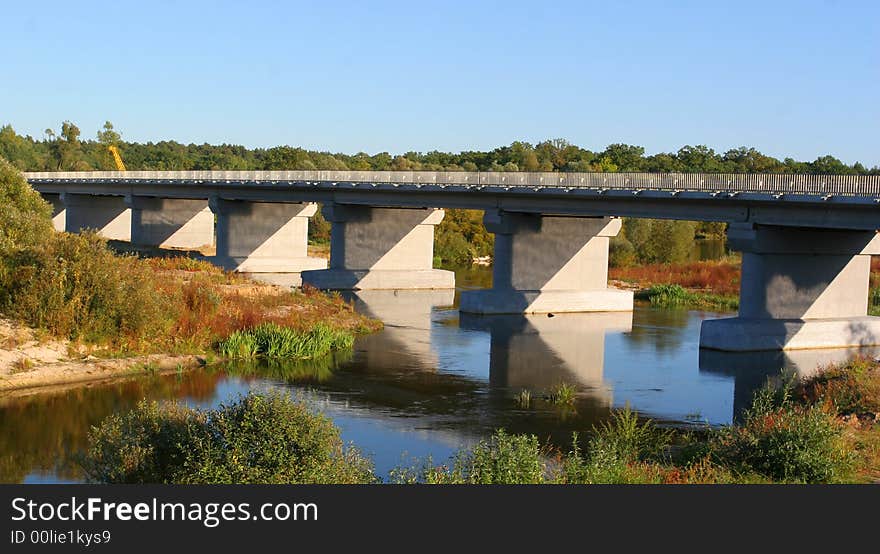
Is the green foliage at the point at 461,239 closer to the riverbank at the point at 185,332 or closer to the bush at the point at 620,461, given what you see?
the riverbank at the point at 185,332

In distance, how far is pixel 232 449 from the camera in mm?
19453

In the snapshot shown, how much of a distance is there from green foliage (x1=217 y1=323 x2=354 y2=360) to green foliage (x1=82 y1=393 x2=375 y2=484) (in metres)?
18.4

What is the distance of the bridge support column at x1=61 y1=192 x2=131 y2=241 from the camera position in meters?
106

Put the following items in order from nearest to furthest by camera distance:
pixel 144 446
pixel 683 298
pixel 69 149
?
pixel 144 446 → pixel 683 298 → pixel 69 149

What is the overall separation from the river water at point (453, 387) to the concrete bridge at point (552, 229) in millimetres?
2705

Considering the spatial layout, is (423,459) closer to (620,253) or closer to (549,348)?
(549,348)

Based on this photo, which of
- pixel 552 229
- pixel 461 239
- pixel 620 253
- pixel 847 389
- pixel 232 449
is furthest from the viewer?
pixel 461 239

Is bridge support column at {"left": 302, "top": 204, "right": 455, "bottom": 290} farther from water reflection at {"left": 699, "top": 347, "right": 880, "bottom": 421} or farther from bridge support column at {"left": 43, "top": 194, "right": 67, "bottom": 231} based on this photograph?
bridge support column at {"left": 43, "top": 194, "right": 67, "bottom": 231}

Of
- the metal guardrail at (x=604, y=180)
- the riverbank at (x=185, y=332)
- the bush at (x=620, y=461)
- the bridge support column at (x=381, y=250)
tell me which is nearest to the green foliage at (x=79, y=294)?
the riverbank at (x=185, y=332)

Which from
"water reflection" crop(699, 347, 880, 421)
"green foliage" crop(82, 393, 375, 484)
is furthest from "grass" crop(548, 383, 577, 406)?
"green foliage" crop(82, 393, 375, 484)

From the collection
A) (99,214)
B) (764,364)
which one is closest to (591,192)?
(764,364)

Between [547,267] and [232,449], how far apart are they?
42.0 meters

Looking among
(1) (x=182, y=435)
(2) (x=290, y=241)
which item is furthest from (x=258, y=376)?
(2) (x=290, y=241)

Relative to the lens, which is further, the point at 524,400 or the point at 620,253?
the point at 620,253
